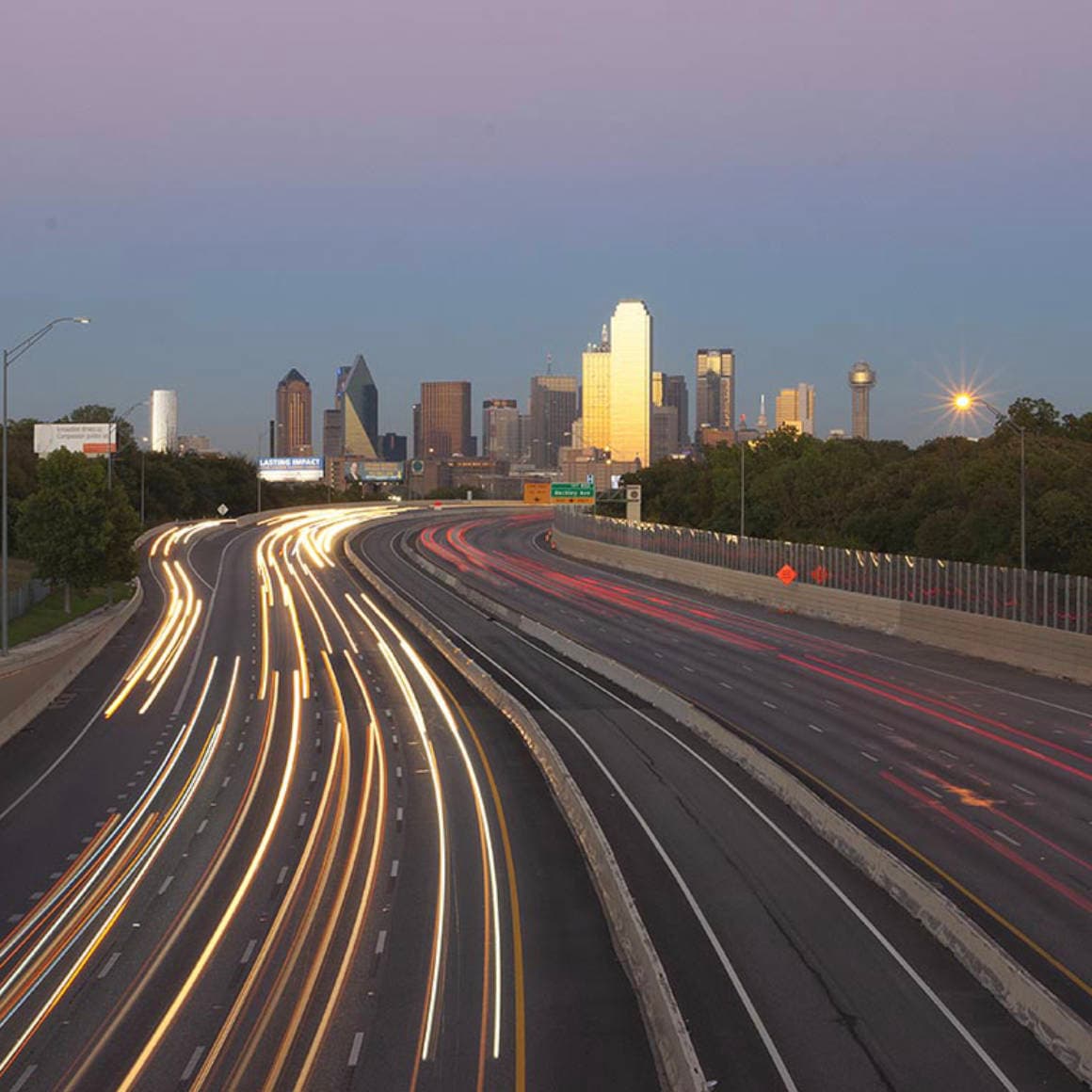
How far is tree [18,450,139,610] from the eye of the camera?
62844 mm

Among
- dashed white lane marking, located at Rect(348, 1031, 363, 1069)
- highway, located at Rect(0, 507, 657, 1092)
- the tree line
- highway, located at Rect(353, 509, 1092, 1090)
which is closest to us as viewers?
dashed white lane marking, located at Rect(348, 1031, 363, 1069)

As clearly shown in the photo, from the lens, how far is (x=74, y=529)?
208ft

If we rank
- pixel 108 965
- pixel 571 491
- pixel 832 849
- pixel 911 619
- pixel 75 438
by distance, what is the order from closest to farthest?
1. pixel 108 965
2. pixel 832 849
3. pixel 911 619
4. pixel 75 438
5. pixel 571 491

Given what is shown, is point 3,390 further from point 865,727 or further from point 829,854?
point 829,854

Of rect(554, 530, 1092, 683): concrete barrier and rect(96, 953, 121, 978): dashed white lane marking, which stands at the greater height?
rect(554, 530, 1092, 683): concrete barrier

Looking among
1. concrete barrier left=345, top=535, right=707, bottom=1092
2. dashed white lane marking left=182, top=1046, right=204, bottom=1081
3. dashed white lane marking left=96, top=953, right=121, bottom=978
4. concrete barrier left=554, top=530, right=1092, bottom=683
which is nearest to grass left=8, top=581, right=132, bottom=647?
concrete barrier left=345, top=535, right=707, bottom=1092

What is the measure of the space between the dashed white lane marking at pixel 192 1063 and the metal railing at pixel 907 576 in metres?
33.5

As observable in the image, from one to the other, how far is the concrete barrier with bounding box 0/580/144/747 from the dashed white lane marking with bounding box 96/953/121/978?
60.1 feet

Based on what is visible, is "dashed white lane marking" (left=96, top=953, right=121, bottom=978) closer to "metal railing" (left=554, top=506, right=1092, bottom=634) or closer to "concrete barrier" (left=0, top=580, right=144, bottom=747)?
"concrete barrier" (left=0, top=580, right=144, bottom=747)

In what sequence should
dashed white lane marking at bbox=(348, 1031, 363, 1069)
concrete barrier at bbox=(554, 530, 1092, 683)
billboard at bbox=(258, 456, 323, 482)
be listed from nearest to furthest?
1. dashed white lane marking at bbox=(348, 1031, 363, 1069)
2. concrete barrier at bbox=(554, 530, 1092, 683)
3. billboard at bbox=(258, 456, 323, 482)

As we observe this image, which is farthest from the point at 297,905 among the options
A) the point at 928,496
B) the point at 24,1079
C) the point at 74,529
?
the point at 928,496

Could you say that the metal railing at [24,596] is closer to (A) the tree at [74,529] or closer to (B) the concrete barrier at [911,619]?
(A) the tree at [74,529]

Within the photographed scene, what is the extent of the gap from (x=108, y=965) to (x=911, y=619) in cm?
4062

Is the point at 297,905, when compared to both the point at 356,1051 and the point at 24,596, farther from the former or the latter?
the point at 24,596
